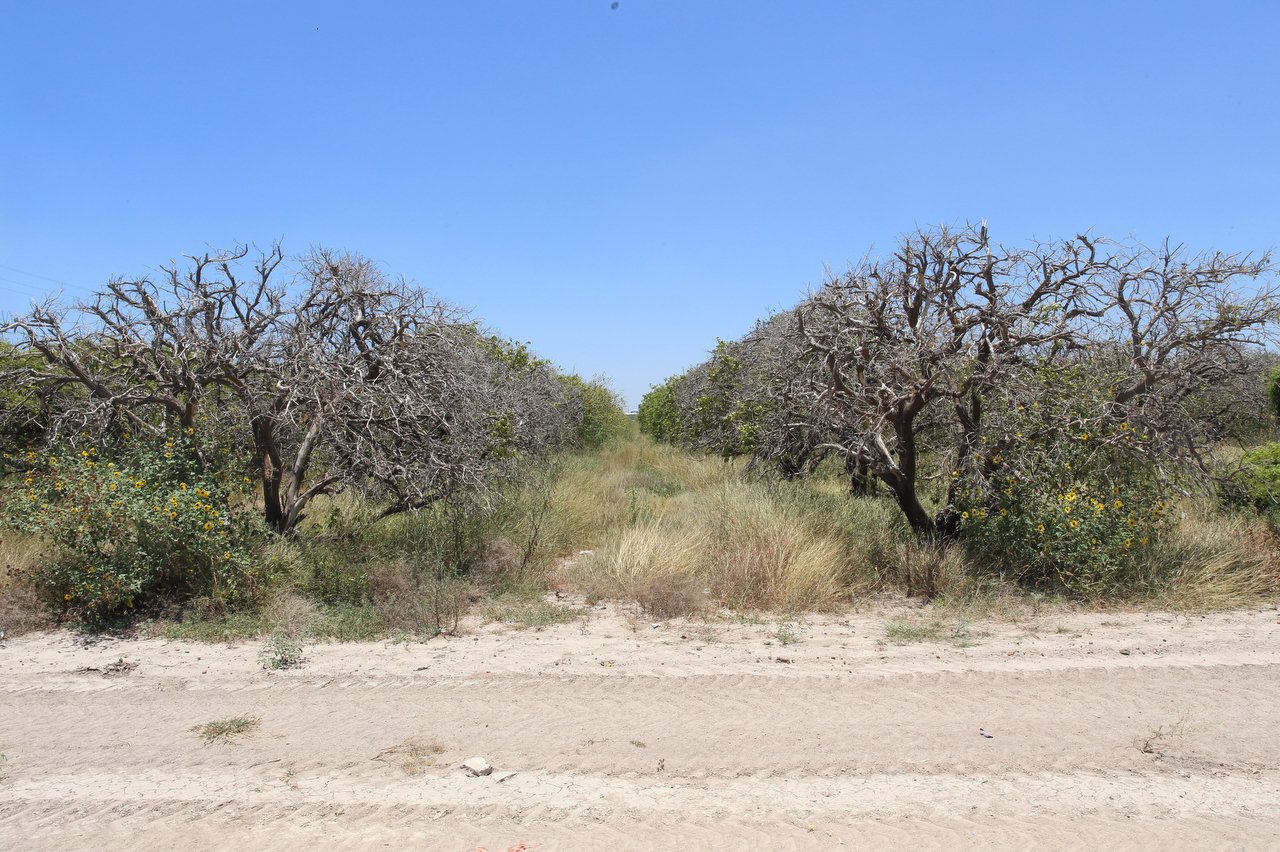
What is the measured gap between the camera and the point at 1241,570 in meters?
8.54

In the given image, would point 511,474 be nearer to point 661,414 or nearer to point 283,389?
point 283,389

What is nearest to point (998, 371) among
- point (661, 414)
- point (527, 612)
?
point (527, 612)

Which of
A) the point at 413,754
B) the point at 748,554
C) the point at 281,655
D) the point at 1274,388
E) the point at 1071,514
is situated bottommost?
the point at 413,754

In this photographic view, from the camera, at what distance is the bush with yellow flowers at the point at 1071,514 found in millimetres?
8008

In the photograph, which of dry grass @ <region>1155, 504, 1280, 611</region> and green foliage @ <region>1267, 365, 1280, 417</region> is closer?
dry grass @ <region>1155, 504, 1280, 611</region>

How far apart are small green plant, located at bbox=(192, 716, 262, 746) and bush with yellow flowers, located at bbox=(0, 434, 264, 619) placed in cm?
233

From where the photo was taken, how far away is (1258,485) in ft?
33.1

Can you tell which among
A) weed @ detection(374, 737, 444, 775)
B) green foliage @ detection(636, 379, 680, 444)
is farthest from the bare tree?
green foliage @ detection(636, 379, 680, 444)

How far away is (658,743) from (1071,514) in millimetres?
5043

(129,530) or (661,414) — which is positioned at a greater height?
(661,414)

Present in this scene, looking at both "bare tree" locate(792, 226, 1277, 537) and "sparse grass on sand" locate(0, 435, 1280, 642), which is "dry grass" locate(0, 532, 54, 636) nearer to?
"sparse grass on sand" locate(0, 435, 1280, 642)

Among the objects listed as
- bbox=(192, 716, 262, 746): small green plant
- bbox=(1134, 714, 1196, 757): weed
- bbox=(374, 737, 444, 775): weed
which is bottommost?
bbox=(1134, 714, 1196, 757): weed

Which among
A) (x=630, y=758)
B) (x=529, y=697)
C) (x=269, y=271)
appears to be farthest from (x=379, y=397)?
(x=630, y=758)

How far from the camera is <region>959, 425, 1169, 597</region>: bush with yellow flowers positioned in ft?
26.3
